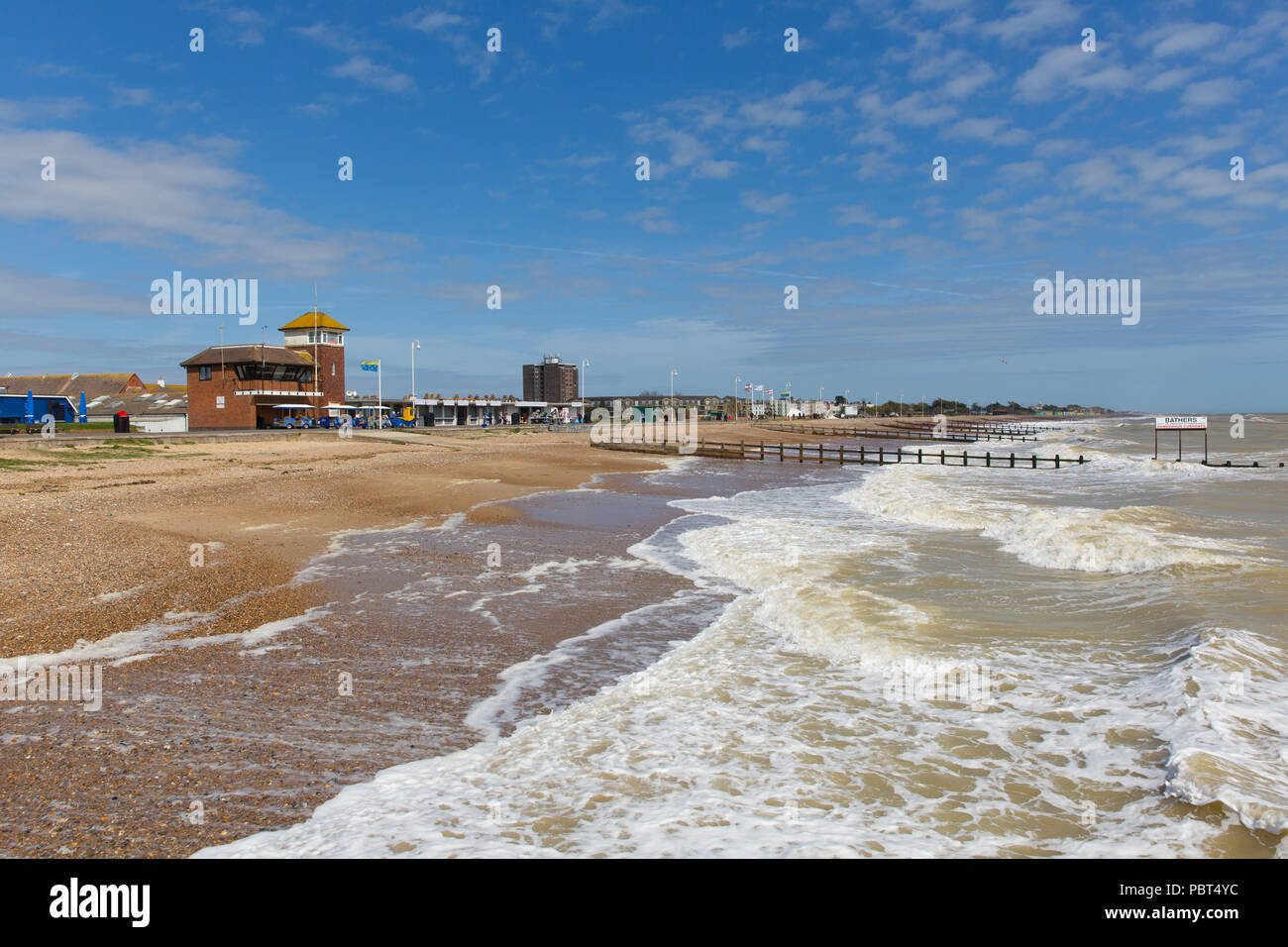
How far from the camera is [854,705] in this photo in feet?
24.1

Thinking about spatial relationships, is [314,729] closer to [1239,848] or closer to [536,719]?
[536,719]

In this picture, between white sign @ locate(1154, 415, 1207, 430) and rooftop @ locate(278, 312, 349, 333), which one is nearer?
white sign @ locate(1154, 415, 1207, 430)

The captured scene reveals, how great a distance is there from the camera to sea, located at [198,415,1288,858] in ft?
16.3

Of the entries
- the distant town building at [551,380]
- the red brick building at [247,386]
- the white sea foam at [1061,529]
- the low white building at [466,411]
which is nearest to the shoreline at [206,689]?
the white sea foam at [1061,529]

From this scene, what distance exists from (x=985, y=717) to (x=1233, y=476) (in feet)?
125

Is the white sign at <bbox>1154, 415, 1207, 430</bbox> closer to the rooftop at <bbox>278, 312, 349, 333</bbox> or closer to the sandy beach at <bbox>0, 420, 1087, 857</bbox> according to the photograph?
the sandy beach at <bbox>0, 420, 1087, 857</bbox>

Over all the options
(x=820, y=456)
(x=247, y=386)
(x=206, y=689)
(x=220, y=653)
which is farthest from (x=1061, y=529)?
(x=247, y=386)

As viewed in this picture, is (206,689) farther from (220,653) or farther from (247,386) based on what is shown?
(247,386)

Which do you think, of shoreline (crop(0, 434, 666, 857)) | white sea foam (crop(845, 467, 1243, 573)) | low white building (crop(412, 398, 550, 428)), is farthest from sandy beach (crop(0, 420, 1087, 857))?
low white building (crop(412, 398, 550, 428))

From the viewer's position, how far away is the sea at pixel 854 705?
4.96 metres

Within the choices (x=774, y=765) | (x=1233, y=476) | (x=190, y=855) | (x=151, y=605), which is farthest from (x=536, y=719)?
(x=1233, y=476)

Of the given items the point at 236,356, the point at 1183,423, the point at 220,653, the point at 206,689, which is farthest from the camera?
the point at 236,356
